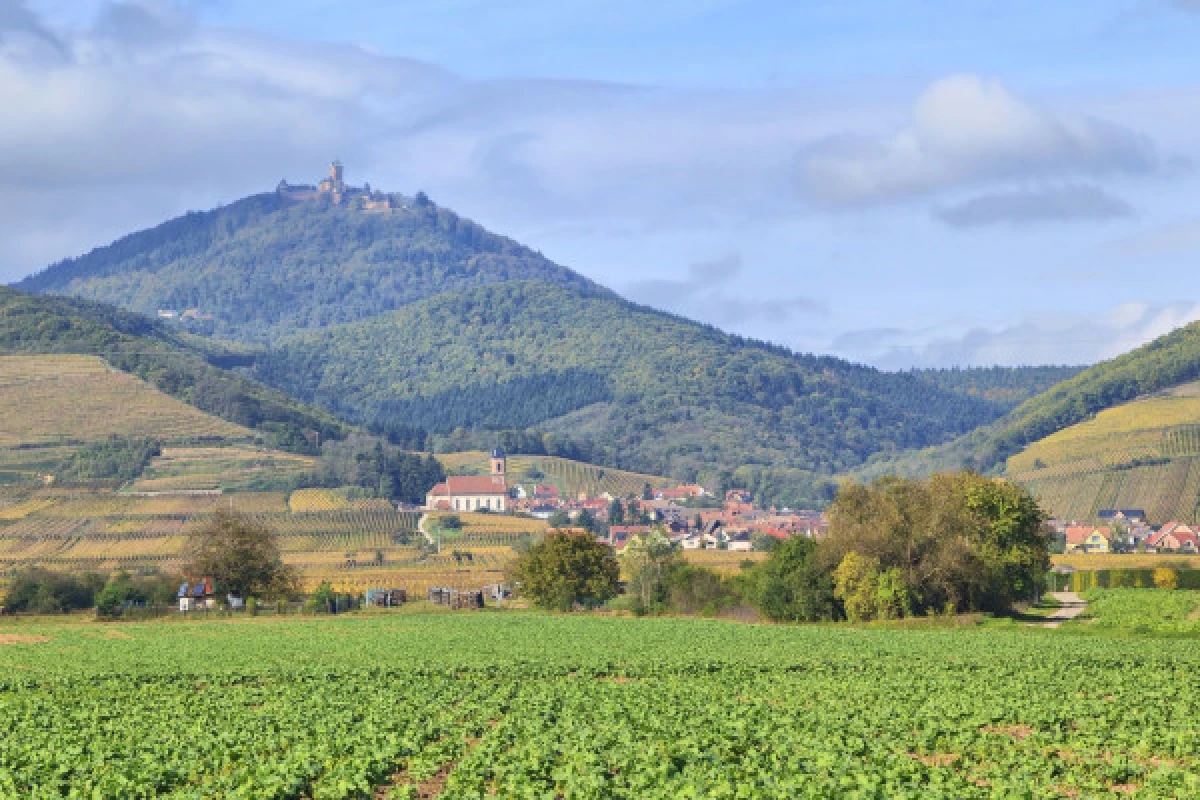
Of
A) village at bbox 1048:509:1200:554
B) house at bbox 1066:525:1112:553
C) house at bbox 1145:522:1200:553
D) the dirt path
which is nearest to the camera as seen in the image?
the dirt path

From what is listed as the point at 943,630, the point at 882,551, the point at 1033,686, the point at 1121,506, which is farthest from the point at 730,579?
the point at 1121,506

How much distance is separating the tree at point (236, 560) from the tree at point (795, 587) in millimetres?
38874

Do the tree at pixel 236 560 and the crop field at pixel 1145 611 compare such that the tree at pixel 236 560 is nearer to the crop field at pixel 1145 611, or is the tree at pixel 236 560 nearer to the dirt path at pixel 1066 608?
the dirt path at pixel 1066 608

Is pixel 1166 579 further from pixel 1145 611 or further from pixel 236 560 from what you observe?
pixel 236 560

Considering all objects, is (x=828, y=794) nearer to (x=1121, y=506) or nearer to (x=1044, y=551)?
(x=1044, y=551)

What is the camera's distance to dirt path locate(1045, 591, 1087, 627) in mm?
76894

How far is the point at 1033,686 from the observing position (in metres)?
38.0

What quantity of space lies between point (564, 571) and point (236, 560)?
24.0m

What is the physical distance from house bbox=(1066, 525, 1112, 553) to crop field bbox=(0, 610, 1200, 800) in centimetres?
11366

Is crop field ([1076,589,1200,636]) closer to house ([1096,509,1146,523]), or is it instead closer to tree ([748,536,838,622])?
tree ([748,536,838,622])

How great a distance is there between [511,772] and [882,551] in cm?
5513

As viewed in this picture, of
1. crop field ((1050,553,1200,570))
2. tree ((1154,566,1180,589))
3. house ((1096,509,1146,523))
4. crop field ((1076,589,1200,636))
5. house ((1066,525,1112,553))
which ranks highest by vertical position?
house ((1096,509,1146,523))

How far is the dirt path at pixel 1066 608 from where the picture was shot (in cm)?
7689

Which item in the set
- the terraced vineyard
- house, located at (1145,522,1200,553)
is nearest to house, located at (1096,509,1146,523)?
house, located at (1145,522,1200,553)
